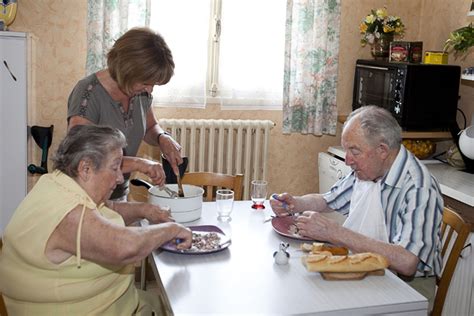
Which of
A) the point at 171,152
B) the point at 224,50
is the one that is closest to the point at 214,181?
the point at 171,152

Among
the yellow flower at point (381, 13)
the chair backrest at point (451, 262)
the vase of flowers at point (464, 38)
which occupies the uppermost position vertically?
the yellow flower at point (381, 13)

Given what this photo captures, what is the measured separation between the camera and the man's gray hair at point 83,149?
5.00 feet

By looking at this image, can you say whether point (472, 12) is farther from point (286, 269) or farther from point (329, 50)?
point (286, 269)

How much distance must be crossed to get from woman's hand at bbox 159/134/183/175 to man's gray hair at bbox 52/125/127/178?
2.29 feet

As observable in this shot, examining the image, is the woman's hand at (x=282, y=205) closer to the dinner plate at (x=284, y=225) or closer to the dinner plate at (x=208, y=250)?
the dinner plate at (x=284, y=225)

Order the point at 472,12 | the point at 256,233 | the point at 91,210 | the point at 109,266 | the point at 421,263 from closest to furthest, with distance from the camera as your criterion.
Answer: the point at 91,210 < the point at 109,266 < the point at 421,263 < the point at 256,233 < the point at 472,12

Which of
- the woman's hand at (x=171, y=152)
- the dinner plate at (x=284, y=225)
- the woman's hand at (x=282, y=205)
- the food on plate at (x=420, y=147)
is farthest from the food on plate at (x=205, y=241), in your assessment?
the food on plate at (x=420, y=147)

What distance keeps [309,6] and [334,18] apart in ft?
0.66

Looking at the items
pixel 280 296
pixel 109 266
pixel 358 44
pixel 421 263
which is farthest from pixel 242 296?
pixel 358 44

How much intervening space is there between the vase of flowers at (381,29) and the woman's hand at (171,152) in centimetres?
184

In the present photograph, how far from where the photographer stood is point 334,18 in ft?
12.1

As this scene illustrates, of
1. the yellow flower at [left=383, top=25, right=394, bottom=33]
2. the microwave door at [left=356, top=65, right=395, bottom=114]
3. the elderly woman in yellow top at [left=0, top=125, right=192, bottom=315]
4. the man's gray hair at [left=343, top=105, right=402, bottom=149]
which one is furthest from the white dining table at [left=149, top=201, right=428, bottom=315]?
the yellow flower at [left=383, top=25, right=394, bottom=33]

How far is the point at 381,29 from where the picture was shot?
3.62m

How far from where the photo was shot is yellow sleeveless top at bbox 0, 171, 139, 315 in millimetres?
1435
